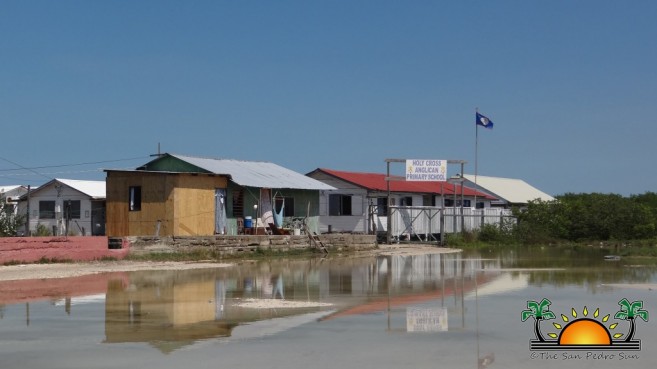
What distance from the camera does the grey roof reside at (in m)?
39.5

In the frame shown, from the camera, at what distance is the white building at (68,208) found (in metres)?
40.4

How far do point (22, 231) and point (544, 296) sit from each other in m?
27.9

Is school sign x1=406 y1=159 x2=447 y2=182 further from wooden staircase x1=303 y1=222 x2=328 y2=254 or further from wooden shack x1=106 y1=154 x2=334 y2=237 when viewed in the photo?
wooden staircase x1=303 y1=222 x2=328 y2=254

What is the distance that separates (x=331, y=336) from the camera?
13.5 m

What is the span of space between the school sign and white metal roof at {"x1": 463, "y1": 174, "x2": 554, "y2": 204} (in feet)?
70.9

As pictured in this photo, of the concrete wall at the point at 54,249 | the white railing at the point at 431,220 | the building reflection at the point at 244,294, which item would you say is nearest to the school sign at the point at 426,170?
the white railing at the point at 431,220

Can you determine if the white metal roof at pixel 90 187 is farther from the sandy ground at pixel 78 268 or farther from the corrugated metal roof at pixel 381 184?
the corrugated metal roof at pixel 381 184

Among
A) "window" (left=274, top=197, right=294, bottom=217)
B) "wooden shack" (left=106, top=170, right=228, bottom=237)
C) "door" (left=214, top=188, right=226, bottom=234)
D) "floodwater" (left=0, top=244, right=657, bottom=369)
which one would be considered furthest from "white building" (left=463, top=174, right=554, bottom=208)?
"floodwater" (left=0, top=244, right=657, bottom=369)

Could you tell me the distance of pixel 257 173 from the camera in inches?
1695

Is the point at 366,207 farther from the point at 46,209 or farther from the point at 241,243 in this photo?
the point at 46,209

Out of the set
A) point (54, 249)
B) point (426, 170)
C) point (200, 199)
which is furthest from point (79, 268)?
point (426, 170)

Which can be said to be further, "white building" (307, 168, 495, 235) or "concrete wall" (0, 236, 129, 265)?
"white building" (307, 168, 495, 235)

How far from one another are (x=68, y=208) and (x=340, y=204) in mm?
16249

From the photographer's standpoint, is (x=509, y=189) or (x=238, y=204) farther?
(x=509, y=189)
